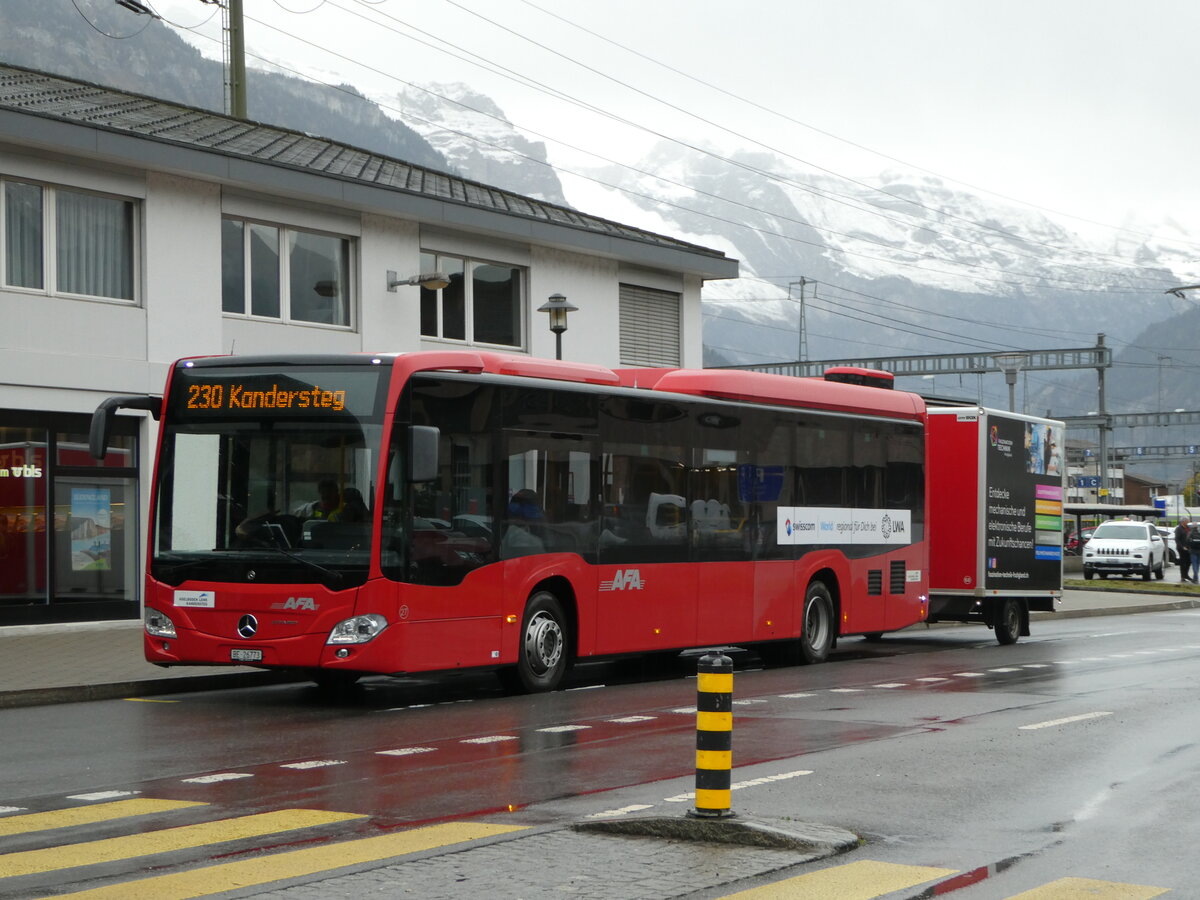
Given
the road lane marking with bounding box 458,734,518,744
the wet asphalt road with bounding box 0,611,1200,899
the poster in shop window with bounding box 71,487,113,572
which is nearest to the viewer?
the wet asphalt road with bounding box 0,611,1200,899

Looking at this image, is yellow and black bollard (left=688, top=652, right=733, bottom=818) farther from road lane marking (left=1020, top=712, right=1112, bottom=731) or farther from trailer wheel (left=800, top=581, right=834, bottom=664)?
trailer wheel (left=800, top=581, right=834, bottom=664)

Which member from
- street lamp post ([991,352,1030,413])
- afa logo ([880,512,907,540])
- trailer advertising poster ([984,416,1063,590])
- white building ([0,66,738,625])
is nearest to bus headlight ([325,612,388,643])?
white building ([0,66,738,625])

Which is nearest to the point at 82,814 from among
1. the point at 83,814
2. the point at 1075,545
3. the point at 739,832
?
the point at 83,814

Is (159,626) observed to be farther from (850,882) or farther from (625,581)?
(850,882)

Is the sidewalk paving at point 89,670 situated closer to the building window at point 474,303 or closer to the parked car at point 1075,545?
the building window at point 474,303

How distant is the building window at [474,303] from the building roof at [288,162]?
0.88 metres

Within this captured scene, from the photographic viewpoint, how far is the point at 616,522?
16.3 metres

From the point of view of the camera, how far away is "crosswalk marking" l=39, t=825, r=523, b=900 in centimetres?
666

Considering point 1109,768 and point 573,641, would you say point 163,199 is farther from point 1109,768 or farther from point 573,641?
point 1109,768

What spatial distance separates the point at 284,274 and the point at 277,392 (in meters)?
10.7

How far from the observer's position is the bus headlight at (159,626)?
14.3 meters

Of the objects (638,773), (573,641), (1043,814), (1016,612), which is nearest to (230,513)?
(573,641)

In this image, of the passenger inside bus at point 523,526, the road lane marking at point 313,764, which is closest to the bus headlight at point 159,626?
the passenger inside bus at point 523,526

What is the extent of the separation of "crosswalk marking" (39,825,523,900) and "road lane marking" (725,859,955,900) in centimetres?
166
